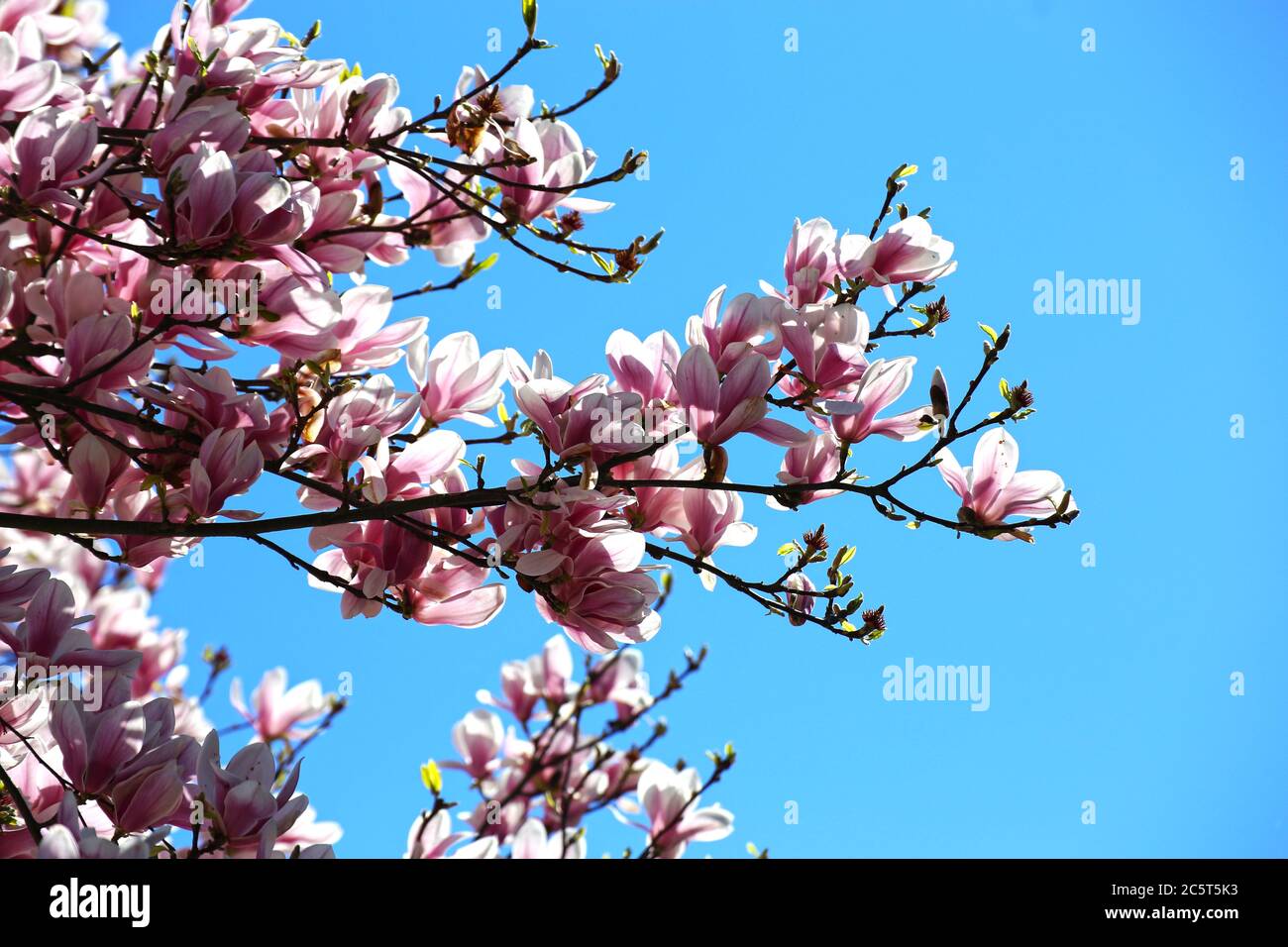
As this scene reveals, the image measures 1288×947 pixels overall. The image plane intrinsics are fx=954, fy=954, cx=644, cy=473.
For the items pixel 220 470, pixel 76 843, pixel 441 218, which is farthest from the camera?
pixel 441 218

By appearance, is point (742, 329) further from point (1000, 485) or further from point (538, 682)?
point (538, 682)

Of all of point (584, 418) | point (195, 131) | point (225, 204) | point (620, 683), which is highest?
point (195, 131)

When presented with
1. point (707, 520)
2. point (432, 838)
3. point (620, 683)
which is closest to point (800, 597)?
point (707, 520)

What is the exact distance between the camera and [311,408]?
1.90 meters

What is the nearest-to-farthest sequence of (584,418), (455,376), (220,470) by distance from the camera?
1. (584,418)
2. (220,470)
3. (455,376)

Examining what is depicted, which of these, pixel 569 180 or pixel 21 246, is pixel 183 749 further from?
pixel 569 180

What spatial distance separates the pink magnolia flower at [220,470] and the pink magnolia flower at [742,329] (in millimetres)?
812

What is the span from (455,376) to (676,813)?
191 cm

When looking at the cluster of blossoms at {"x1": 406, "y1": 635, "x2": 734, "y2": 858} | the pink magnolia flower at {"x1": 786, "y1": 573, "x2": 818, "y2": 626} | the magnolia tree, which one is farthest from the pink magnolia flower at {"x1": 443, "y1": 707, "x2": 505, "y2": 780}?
the pink magnolia flower at {"x1": 786, "y1": 573, "x2": 818, "y2": 626}

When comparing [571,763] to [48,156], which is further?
[571,763]

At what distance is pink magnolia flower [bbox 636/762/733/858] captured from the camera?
3188 millimetres

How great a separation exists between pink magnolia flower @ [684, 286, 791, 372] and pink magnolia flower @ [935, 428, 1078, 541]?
0.38m

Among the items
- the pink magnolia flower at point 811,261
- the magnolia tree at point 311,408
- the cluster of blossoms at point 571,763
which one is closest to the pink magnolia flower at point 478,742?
the cluster of blossoms at point 571,763
